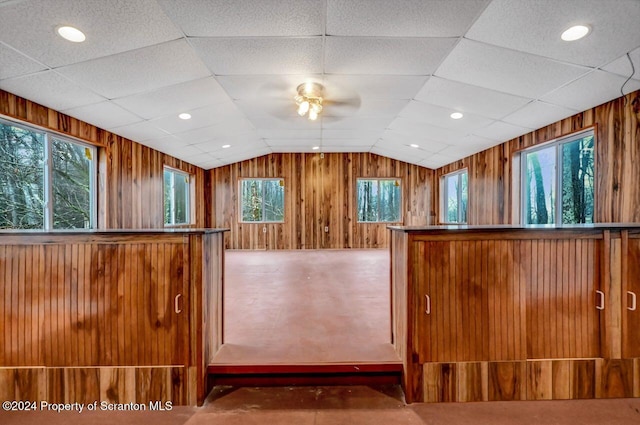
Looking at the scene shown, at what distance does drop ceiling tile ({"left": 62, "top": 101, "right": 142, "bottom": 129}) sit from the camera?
3500 mm

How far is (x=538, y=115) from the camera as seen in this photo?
3.85 metres

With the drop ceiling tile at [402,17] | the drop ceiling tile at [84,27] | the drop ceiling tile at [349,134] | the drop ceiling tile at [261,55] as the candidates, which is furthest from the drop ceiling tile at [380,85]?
the drop ceiling tile at [349,134]

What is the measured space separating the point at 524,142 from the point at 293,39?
428 centimetres

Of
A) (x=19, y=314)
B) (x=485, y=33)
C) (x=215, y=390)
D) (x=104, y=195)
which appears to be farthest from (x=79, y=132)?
(x=485, y=33)

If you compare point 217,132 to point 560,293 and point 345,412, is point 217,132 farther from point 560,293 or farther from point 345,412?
point 560,293

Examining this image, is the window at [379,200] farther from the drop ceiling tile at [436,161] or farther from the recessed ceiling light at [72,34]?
the recessed ceiling light at [72,34]

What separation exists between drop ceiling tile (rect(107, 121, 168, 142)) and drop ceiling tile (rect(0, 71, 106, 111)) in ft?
2.89

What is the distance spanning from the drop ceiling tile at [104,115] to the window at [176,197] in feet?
7.21

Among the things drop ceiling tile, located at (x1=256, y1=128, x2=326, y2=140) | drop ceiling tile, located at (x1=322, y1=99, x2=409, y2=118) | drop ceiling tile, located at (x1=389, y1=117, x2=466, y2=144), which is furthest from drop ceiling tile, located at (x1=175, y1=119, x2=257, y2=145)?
drop ceiling tile, located at (x1=389, y1=117, x2=466, y2=144)

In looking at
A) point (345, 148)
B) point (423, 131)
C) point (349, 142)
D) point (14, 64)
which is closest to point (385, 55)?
point (423, 131)

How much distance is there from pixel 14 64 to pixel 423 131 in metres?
5.41

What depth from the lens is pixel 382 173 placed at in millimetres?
8062

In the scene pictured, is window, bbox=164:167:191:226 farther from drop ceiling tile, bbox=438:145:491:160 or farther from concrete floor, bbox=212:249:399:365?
drop ceiling tile, bbox=438:145:491:160

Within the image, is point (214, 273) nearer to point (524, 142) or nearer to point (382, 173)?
point (524, 142)
